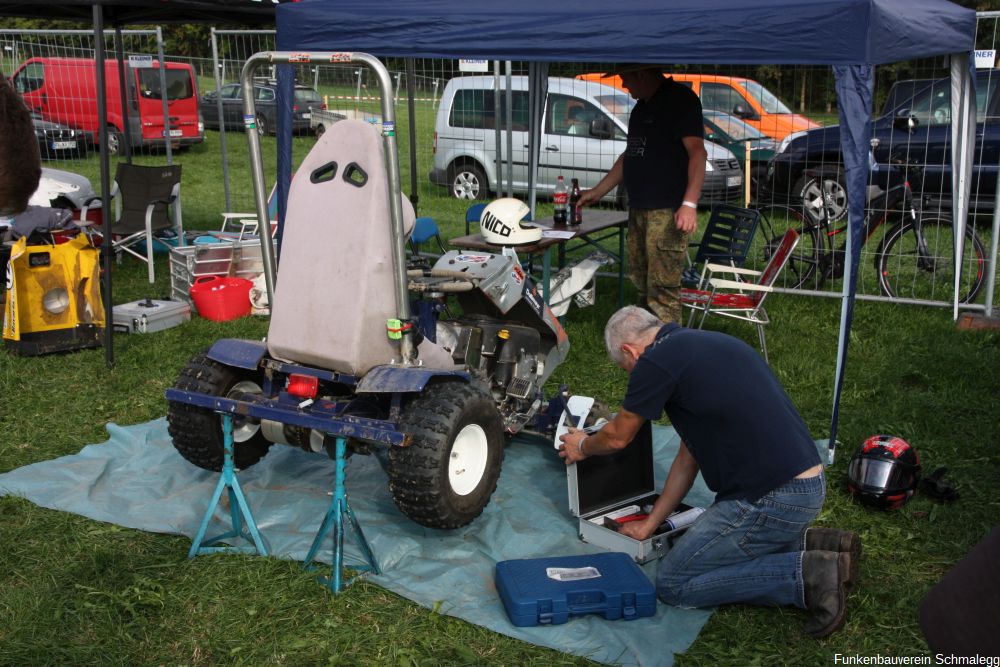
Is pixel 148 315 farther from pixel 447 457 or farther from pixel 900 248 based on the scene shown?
pixel 900 248

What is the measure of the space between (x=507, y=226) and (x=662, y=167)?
1182mm

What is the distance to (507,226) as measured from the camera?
253 inches

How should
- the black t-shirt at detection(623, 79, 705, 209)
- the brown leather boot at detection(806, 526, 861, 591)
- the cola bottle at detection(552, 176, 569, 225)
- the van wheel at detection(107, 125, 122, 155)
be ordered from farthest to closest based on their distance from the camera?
the van wheel at detection(107, 125, 122, 155) → the cola bottle at detection(552, 176, 569, 225) → the black t-shirt at detection(623, 79, 705, 209) → the brown leather boot at detection(806, 526, 861, 591)

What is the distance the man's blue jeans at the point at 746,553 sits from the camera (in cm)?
363

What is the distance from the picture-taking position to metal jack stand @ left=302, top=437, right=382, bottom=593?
377 centimetres

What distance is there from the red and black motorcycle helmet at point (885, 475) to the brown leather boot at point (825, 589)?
3.18ft

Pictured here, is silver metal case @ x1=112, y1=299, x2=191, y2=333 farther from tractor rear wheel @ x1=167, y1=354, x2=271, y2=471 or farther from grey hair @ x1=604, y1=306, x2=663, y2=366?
grey hair @ x1=604, y1=306, x2=663, y2=366

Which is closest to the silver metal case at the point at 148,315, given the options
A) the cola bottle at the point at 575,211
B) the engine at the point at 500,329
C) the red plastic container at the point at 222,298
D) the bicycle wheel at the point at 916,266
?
the red plastic container at the point at 222,298

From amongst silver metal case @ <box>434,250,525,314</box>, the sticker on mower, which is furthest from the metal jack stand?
the sticker on mower

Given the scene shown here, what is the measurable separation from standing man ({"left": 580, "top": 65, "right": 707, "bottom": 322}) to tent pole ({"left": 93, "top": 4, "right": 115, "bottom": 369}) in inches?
136

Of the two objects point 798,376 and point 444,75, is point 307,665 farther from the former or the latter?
point 444,75

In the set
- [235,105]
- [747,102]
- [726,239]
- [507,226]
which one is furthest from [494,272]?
[235,105]

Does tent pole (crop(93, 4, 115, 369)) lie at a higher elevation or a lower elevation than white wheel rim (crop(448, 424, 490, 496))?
higher

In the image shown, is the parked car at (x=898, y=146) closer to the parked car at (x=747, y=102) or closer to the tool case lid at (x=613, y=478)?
the parked car at (x=747, y=102)
